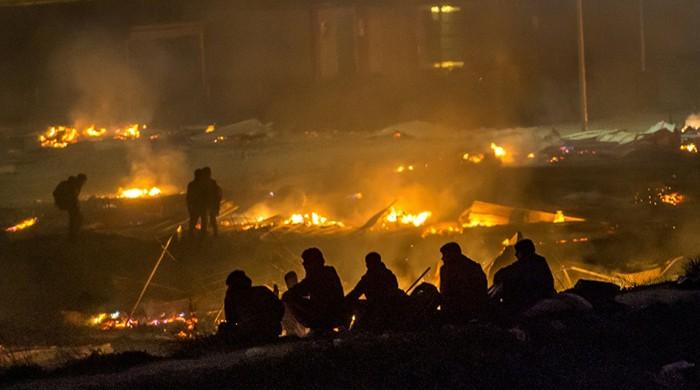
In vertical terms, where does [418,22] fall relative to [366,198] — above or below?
above

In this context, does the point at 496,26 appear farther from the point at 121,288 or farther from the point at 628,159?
the point at 121,288

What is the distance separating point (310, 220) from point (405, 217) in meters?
1.67

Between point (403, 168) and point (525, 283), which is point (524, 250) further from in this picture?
point (403, 168)

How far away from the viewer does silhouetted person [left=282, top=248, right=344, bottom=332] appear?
8195 millimetres

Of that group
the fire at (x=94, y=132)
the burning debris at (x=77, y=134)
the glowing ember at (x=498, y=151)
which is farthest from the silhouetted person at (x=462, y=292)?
the fire at (x=94, y=132)

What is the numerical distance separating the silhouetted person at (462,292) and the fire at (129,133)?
62.2ft

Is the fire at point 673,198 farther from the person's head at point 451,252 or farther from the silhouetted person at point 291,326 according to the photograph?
the silhouetted person at point 291,326

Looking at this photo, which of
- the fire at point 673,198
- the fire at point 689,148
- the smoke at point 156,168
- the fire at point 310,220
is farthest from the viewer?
the fire at point 689,148

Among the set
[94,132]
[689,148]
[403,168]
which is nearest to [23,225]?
[403,168]

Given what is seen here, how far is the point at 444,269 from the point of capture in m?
8.29

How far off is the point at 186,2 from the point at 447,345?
22122mm

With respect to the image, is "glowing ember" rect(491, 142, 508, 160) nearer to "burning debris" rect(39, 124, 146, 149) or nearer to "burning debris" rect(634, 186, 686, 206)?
"burning debris" rect(634, 186, 686, 206)

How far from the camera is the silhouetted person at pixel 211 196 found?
1551 centimetres

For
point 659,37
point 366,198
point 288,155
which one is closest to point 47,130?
point 288,155
